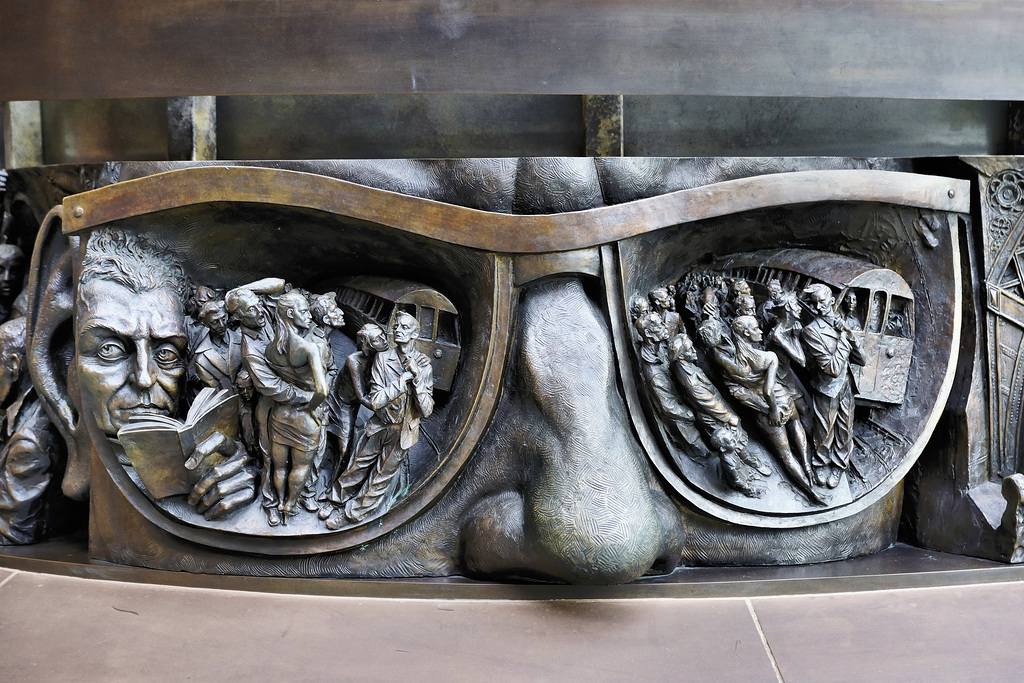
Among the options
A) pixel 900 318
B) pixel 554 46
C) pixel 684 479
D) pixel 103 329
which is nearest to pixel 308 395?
pixel 103 329

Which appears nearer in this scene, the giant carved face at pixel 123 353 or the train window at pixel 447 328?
the giant carved face at pixel 123 353

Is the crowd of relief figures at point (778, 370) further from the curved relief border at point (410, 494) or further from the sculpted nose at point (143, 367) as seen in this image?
the sculpted nose at point (143, 367)

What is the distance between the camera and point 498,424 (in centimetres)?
324

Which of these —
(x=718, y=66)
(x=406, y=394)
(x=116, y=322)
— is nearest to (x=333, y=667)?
(x=406, y=394)

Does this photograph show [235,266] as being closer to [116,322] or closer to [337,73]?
[116,322]

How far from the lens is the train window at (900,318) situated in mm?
3469

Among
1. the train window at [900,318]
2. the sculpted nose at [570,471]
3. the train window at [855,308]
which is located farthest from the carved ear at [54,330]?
the train window at [900,318]

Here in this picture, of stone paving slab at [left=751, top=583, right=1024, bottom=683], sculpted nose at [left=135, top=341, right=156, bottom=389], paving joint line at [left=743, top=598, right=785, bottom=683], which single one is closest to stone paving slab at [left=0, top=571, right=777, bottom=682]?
paving joint line at [left=743, top=598, right=785, bottom=683]

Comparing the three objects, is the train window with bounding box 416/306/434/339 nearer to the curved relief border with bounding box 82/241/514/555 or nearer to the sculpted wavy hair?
the curved relief border with bounding box 82/241/514/555

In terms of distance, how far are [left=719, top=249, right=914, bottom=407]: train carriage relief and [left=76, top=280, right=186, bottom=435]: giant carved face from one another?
2196 mm

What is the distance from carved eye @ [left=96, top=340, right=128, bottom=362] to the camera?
10.5ft

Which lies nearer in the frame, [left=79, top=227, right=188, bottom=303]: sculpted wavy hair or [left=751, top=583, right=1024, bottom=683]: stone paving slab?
[left=751, top=583, right=1024, bottom=683]: stone paving slab

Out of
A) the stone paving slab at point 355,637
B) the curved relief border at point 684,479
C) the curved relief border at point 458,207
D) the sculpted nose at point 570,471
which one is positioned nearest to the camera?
the stone paving slab at point 355,637

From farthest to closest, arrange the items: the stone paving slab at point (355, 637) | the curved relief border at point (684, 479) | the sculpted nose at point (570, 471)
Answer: the curved relief border at point (684, 479) → the sculpted nose at point (570, 471) → the stone paving slab at point (355, 637)
